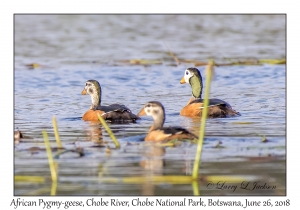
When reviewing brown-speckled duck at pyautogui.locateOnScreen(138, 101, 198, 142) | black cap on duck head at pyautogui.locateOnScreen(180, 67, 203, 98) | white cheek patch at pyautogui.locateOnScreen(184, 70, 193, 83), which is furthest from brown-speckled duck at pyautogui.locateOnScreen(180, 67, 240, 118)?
brown-speckled duck at pyautogui.locateOnScreen(138, 101, 198, 142)

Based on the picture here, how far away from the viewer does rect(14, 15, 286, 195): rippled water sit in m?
11.9

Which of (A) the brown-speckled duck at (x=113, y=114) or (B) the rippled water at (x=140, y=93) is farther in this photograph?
(A) the brown-speckled duck at (x=113, y=114)

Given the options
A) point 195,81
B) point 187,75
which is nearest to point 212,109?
point 195,81

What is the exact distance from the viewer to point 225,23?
3884cm

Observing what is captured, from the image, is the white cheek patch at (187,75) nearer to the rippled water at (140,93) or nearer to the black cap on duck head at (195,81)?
the black cap on duck head at (195,81)

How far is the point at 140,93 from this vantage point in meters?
22.1

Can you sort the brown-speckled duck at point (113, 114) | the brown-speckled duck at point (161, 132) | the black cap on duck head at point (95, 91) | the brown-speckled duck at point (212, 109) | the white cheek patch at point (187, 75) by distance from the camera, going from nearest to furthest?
the brown-speckled duck at point (161, 132)
the brown-speckled duck at point (113, 114)
the brown-speckled duck at point (212, 109)
the black cap on duck head at point (95, 91)
the white cheek patch at point (187, 75)

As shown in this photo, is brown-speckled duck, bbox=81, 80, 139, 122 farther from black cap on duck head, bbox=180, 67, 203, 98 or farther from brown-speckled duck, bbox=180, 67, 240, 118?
black cap on duck head, bbox=180, 67, 203, 98

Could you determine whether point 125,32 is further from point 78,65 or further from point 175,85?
point 175,85

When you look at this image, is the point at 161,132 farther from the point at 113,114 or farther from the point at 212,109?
the point at 212,109

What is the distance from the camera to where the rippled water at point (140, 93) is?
1186 centimetres

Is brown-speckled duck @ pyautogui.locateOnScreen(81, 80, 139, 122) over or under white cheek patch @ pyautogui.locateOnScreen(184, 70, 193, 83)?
under

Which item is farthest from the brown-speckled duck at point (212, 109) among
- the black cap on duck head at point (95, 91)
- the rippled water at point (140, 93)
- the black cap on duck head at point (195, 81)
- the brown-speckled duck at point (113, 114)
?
the black cap on duck head at point (95, 91)
